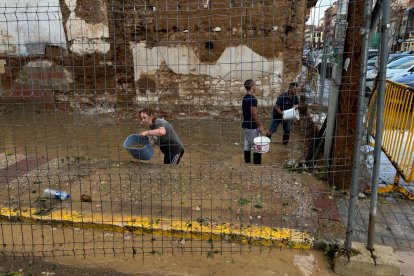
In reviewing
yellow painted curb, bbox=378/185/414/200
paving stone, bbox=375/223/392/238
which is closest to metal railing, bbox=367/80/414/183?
yellow painted curb, bbox=378/185/414/200

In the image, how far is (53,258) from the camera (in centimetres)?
379

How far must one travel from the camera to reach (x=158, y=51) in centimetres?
1032

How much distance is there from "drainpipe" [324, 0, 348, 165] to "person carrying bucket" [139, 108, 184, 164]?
231 centimetres

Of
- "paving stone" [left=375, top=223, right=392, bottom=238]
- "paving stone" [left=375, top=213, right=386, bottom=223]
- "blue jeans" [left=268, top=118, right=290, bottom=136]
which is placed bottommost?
"paving stone" [left=375, top=223, right=392, bottom=238]

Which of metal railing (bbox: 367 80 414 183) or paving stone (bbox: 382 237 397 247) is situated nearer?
paving stone (bbox: 382 237 397 247)

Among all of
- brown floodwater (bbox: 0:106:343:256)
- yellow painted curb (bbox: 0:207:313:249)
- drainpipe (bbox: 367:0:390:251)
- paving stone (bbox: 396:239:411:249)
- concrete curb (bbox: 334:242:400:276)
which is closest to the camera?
drainpipe (bbox: 367:0:390:251)

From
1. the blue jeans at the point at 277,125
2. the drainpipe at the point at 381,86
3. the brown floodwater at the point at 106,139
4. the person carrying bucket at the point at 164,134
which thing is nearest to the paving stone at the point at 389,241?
the drainpipe at the point at 381,86

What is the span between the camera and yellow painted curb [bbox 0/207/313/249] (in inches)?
155

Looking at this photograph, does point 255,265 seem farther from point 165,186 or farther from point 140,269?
point 165,186

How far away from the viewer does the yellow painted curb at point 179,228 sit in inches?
155

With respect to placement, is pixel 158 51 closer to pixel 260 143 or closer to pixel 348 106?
pixel 260 143

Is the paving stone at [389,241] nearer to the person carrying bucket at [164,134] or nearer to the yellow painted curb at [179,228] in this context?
the yellow painted curb at [179,228]

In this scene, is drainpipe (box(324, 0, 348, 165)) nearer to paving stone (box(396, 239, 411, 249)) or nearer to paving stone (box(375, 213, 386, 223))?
paving stone (box(375, 213, 386, 223))

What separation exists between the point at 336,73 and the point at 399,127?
1.34 metres
